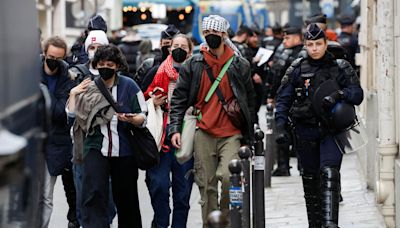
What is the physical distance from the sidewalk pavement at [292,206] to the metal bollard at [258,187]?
2076 mm

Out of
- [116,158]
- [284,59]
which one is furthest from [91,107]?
[284,59]

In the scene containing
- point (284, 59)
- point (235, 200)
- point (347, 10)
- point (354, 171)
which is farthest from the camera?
point (347, 10)

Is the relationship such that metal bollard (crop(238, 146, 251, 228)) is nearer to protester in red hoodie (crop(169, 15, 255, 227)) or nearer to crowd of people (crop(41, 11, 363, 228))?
crowd of people (crop(41, 11, 363, 228))

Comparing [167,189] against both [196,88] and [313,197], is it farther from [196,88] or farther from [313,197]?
[196,88]

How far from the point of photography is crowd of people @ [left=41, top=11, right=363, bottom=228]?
9.95 metres

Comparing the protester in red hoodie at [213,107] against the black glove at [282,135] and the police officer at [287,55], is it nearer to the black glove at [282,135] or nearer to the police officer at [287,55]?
the black glove at [282,135]

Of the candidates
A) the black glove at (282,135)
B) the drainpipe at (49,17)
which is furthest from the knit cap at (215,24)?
the drainpipe at (49,17)

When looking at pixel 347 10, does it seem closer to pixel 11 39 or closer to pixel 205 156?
pixel 205 156

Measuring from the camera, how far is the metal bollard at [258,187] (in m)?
10.4

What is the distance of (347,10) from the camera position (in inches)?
2699

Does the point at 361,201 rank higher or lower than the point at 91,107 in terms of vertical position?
lower

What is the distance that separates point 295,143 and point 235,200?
2398 millimetres

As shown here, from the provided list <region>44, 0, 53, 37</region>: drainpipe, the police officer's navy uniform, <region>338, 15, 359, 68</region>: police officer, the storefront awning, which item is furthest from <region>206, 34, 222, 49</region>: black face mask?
the storefront awning

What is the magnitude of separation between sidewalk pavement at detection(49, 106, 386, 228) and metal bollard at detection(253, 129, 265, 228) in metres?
2.08
